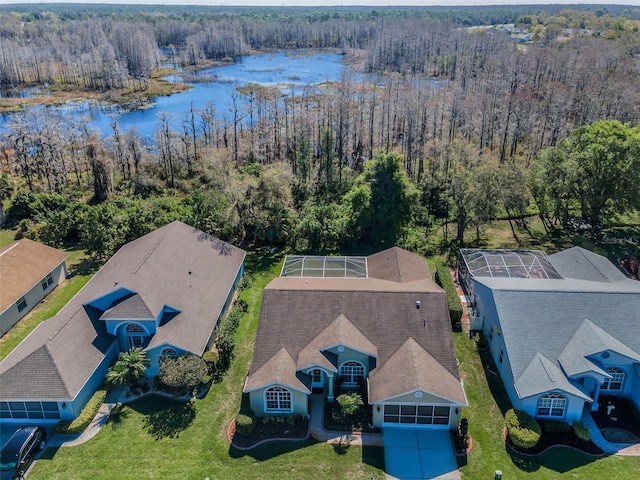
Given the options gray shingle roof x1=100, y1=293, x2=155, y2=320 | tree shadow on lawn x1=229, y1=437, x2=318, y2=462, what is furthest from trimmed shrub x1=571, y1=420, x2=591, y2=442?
gray shingle roof x1=100, y1=293, x2=155, y2=320

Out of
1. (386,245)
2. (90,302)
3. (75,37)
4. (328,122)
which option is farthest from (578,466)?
(75,37)

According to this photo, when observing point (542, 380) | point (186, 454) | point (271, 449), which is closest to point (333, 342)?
point (271, 449)

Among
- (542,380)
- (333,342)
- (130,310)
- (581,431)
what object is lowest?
(581,431)

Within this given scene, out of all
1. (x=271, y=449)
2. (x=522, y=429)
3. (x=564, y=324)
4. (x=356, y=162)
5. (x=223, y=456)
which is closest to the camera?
(x=223, y=456)

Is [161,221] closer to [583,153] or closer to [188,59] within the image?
[583,153]

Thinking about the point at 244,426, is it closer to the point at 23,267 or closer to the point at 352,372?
the point at 352,372

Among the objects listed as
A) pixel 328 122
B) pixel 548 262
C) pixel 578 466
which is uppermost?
pixel 328 122
